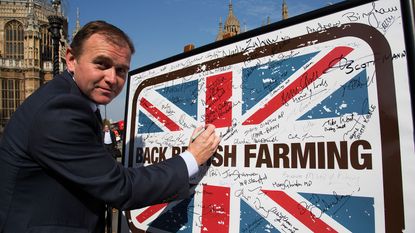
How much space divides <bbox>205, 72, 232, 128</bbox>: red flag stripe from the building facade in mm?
36540

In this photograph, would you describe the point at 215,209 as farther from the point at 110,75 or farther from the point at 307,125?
the point at 110,75

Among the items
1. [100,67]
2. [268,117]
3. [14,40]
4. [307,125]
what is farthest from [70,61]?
[14,40]

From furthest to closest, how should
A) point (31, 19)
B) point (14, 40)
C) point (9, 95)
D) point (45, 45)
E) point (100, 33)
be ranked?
1. point (45, 45)
2. point (14, 40)
3. point (31, 19)
4. point (9, 95)
5. point (100, 33)

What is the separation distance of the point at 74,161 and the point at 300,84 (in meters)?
0.94

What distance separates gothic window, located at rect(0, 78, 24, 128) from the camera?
34.2m

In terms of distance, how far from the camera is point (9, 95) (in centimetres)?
3478

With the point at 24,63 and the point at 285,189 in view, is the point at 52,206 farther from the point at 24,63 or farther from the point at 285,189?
the point at 24,63

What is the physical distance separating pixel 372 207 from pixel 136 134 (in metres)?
1.58

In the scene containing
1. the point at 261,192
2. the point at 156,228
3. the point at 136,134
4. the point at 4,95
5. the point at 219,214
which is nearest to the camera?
the point at 261,192

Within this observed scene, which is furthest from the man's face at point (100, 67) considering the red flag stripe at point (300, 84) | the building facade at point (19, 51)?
the building facade at point (19, 51)

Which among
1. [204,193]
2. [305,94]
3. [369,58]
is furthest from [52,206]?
[369,58]

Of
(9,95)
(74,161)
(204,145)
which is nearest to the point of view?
(74,161)

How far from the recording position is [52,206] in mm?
1346

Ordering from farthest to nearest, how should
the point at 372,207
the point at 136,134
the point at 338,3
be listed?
1. the point at 136,134
2. the point at 338,3
3. the point at 372,207
